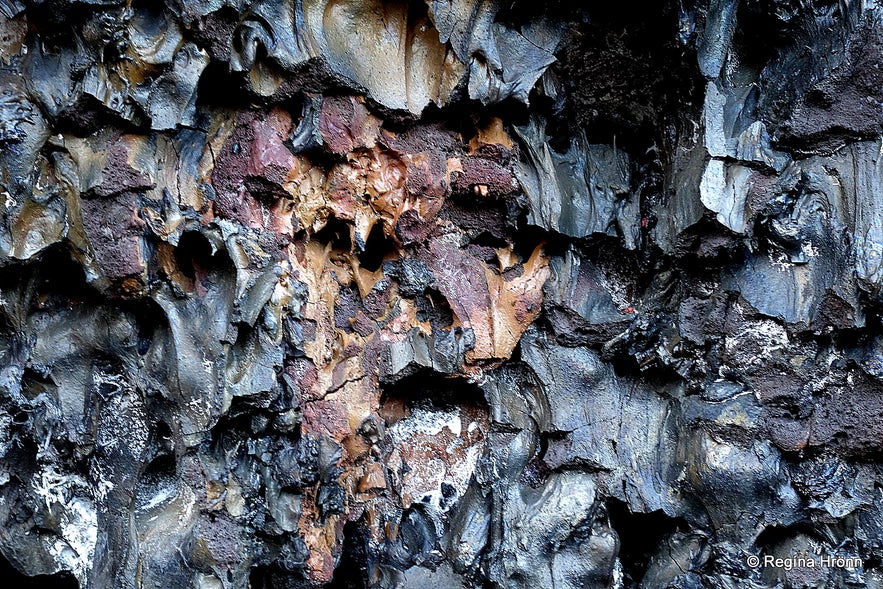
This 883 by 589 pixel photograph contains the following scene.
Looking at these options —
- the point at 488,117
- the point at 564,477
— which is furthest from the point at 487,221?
the point at 564,477

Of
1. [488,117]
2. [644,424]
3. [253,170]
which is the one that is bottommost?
[644,424]

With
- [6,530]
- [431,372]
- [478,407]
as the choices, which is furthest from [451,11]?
[6,530]

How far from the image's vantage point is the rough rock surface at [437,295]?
238 centimetres

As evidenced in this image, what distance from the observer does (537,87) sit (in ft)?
8.84

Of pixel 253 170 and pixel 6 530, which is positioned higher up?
pixel 253 170

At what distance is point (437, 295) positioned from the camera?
8.96ft

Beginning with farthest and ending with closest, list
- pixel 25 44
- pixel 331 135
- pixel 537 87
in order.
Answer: pixel 537 87 < pixel 331 135 < pixel 25 44

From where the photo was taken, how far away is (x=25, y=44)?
7.64 ft

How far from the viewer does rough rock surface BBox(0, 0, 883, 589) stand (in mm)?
2375

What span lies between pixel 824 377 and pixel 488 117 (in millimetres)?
1513

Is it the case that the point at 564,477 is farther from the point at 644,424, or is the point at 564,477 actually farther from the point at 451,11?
the point at 451,11

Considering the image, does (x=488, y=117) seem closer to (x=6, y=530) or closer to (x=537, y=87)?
(x=537, y=87)

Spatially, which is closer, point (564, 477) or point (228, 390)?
point (228, 390)

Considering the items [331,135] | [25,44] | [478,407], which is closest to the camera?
[25,44]
